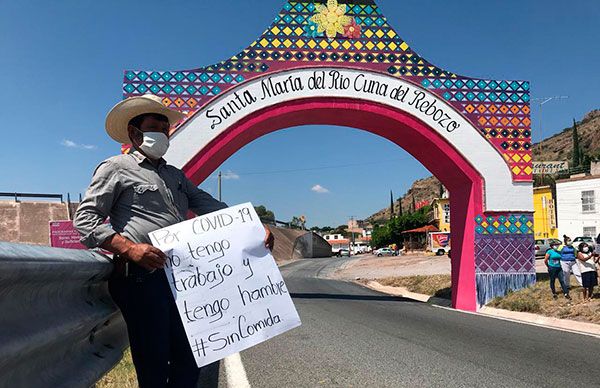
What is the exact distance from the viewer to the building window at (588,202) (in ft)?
129

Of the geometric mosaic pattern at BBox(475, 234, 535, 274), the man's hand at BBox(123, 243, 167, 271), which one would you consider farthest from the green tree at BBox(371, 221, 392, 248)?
the man's hand at BBox(123, 243, 167, 271)

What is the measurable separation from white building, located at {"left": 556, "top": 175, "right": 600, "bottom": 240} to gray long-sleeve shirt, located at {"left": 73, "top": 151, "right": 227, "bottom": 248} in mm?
41906

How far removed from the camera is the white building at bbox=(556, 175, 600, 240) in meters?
39.1

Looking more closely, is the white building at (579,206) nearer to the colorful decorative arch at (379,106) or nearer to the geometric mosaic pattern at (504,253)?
the geometric mosaic pattern at (504,253)

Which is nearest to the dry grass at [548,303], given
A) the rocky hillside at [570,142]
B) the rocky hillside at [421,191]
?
the rocky hillside at [570,142]

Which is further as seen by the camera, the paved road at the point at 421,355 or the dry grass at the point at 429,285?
the dry grass at the point at 429,285

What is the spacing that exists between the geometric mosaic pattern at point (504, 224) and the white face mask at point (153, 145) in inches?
397

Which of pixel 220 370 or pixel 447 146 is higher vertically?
pixel 447 146

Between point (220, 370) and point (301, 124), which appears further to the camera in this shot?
point (301, 124)

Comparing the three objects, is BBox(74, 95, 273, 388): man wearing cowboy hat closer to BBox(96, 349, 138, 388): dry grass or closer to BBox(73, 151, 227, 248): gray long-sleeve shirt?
BBox(73, 151, 227, 248): gray long-sleeve shirt

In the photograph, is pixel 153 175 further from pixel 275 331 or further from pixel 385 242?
pixel 385 242

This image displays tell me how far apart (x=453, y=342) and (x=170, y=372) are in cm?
490

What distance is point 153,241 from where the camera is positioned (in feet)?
9.16

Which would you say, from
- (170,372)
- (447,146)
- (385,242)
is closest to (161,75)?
(447,146)
